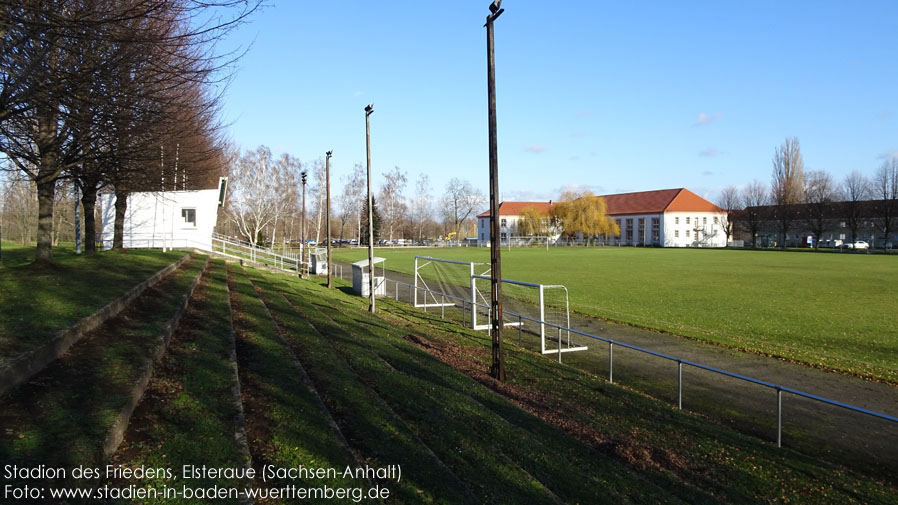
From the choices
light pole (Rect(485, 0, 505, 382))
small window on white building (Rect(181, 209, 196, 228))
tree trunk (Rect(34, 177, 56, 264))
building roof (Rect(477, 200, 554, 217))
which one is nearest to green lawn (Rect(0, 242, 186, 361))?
tree trunk (Rect(34, 177, 56, 264))

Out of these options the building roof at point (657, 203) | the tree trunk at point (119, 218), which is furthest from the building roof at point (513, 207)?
the tree trunk at point (119, 218)

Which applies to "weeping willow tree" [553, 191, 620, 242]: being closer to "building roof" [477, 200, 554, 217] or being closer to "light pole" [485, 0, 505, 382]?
"building roof" [477, 200, 554, 217]

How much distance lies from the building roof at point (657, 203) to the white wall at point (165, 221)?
85.8 meters

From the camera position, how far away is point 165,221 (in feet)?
111

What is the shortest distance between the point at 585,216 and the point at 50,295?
100545 millimetres

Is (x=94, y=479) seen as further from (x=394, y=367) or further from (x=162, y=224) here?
(x=162, y=224)

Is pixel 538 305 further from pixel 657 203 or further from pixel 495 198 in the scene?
pixel 657 203

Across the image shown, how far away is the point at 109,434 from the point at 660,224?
381ft

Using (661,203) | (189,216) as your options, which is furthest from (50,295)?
(661,203)

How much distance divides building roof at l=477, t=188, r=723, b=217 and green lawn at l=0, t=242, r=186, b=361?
10352 cm

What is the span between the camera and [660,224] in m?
111

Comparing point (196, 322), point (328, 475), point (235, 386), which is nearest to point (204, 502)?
point (328, 475)

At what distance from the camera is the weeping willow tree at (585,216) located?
341 feet

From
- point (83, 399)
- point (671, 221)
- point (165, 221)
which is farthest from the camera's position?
point (671, 221)
